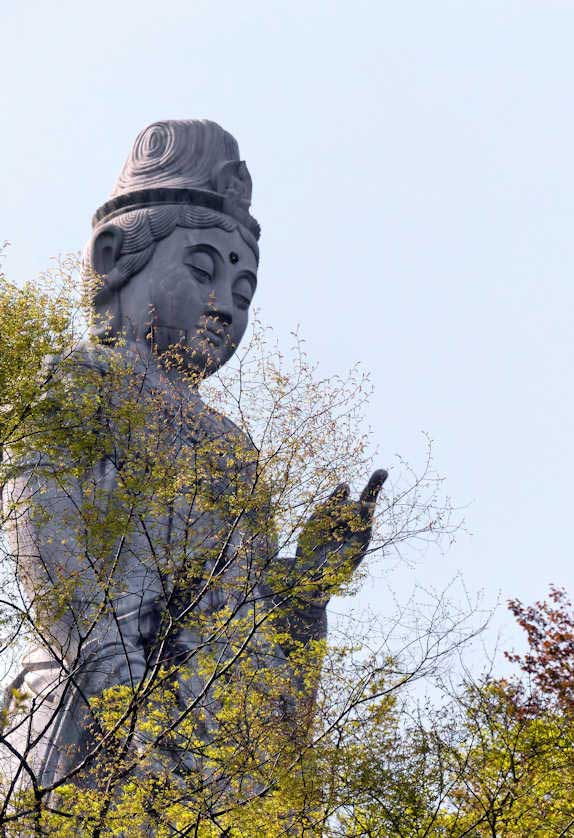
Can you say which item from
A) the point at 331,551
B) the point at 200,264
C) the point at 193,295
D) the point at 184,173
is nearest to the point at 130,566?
the point at 331,551

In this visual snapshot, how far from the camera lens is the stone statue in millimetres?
7973

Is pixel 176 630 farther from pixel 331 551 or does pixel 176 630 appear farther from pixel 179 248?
pixel 179 248

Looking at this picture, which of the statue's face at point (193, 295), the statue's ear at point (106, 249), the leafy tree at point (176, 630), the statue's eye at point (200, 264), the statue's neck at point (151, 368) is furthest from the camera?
the statue's ear at point (106, 249)

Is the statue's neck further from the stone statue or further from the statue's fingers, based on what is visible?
the statue's fingers

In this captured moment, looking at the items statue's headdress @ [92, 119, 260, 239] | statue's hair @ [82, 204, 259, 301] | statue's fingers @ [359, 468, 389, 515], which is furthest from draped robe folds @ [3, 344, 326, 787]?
statue's headdress @ [92, 119, 260, 239]

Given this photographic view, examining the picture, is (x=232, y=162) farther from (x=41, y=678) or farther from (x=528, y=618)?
(x=528, y=618)

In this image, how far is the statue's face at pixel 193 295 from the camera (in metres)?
11.5

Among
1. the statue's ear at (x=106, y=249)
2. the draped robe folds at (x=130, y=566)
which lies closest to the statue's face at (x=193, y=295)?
the statue's ear at (x=106, y=249)

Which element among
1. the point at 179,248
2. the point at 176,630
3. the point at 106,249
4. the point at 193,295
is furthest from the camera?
the point at 106,249

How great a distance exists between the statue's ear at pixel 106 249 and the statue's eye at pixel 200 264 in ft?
2.14

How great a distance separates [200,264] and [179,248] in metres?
0.23

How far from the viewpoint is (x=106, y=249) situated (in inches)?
472

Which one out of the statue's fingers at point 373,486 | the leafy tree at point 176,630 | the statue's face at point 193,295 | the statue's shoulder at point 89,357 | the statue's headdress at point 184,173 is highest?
the statue's headdress at point 184,173

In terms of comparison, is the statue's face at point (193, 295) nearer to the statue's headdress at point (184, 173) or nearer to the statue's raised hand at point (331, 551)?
Result: the statue's headdress at point (184, 173)
